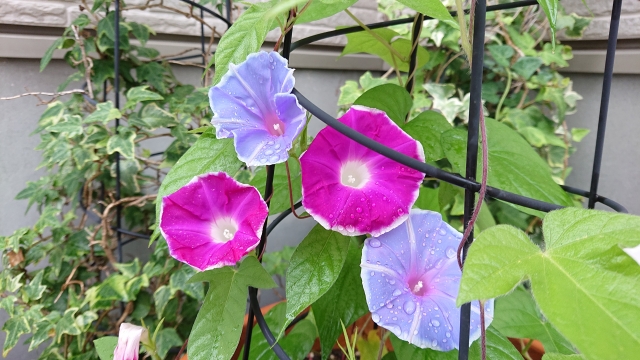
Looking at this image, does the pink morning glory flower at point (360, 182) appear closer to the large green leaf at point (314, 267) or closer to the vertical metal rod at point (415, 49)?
the large green leaf at point (314, 267)

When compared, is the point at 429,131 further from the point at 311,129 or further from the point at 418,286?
the point at 311,129

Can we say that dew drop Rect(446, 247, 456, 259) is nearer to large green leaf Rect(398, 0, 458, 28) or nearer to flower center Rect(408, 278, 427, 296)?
flower center Rect(408, 278, 427, 296)

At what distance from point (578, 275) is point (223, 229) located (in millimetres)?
295

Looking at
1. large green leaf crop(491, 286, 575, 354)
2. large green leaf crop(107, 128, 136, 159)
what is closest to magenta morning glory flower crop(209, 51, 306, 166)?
large green leaf crop(491, 286, 575, 354)

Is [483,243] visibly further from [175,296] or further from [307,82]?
[307,82]

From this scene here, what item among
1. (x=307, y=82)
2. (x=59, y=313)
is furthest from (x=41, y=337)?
(x=307, y=82)

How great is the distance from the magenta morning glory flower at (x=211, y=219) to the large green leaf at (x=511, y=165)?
0.21m

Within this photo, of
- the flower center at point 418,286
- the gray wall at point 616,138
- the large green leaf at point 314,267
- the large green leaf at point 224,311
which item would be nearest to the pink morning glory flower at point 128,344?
the large green leaf at point 224,311

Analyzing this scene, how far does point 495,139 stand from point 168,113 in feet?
2.45

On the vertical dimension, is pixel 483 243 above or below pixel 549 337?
above

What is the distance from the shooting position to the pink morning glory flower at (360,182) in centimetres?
36

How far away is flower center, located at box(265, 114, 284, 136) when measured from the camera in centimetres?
37

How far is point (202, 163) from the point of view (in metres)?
0.39

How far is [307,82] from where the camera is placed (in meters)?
1.54
